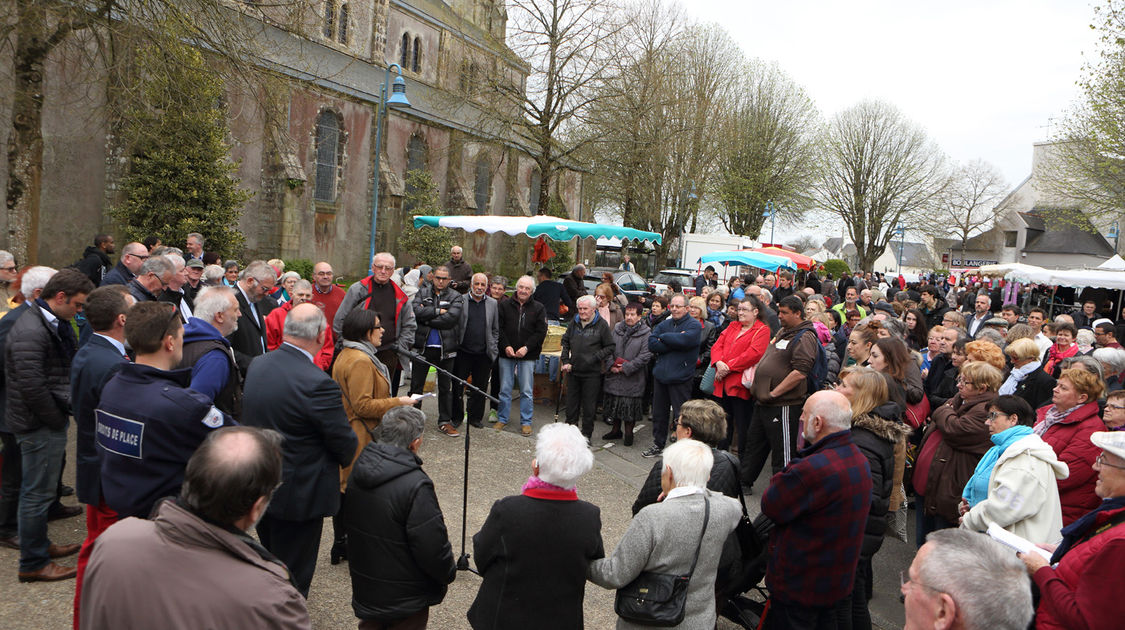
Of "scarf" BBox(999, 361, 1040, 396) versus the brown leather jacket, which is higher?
"scarf" BBox(999, 361, 1040, 396)

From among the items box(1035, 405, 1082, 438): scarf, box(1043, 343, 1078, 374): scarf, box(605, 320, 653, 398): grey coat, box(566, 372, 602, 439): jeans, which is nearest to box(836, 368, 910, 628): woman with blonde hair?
box(1035, 405, 1082, 438): scarf

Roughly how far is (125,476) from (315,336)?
108cm

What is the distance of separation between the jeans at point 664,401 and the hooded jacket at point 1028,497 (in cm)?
434

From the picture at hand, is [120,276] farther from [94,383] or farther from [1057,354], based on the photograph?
[1057,354]

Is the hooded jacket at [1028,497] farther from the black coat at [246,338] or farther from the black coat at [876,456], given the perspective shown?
the black coat at [246,338]

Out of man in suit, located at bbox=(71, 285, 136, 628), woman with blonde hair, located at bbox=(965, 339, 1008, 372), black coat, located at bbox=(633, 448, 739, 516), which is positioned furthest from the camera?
woman with blonde hair, located at bbox=(965, 339, 1008, 372)

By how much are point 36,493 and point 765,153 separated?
36424mm

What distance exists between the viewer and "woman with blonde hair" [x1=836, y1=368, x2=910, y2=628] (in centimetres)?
399

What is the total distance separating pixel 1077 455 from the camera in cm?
427

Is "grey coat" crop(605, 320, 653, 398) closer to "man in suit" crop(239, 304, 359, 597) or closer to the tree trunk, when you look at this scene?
"man in suit" crop(239, 304, 359, 597)

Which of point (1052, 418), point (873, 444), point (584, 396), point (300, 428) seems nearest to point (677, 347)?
point (584, 396)

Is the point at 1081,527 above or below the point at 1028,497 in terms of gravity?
above

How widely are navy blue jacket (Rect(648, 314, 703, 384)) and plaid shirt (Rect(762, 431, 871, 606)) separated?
14.2 feet

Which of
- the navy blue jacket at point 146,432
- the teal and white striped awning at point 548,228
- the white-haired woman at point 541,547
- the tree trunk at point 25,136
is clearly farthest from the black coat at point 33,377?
the tree trunk at point 25,136
